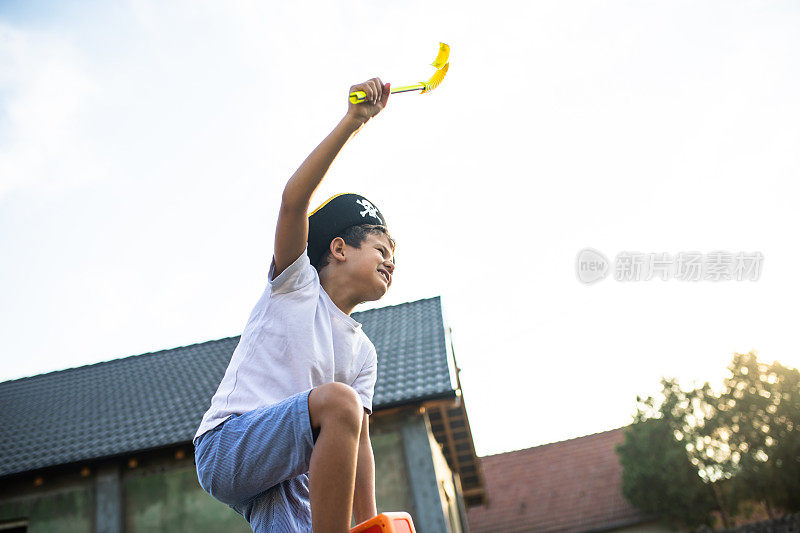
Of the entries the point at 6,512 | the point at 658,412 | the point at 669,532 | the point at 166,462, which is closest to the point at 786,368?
the point at 658,412

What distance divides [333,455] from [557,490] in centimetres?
2145

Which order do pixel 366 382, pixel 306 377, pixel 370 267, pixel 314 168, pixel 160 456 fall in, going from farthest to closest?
pixel 160 456 < pixel 366 382 < pixel 370 267 < pixel 306 377 < pixel 314 168

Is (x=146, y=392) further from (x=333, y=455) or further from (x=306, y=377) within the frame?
(x=333, y=455)

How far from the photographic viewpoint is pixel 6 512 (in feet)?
30.5

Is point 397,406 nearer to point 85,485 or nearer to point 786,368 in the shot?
point 85,485

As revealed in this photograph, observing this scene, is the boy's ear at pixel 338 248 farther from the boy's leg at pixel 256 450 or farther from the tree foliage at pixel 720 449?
the tree foliage at pixel 720 449

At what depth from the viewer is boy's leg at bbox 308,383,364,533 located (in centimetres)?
151

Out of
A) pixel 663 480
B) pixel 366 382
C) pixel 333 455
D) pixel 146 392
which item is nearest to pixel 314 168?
pixel 333 455

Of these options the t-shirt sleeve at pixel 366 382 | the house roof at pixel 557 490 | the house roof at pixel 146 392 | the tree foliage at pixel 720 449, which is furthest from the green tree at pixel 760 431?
the t-shirt sleeve at pixel 366 382

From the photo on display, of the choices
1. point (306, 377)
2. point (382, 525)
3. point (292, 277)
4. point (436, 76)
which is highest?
point (436, 76)

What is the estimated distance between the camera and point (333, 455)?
5.07ft

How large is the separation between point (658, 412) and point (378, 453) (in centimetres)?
1396

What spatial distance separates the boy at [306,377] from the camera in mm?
1582

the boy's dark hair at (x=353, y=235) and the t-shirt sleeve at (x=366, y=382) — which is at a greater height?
the boy's dark hair at (x=353, y=235)
